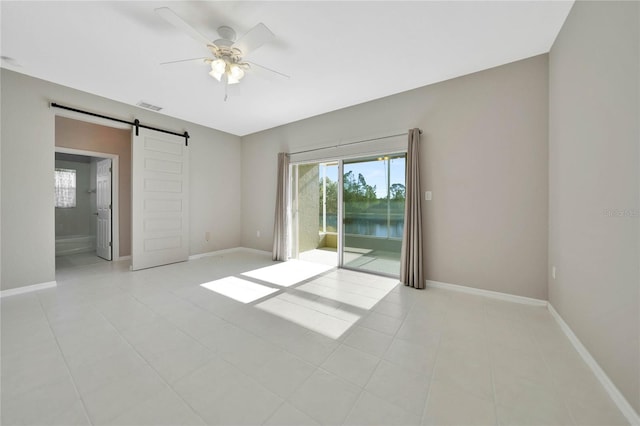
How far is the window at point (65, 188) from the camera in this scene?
235 inches

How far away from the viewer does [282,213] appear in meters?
4.94

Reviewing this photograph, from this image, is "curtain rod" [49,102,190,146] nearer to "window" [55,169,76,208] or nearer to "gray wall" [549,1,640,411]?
"window" [55,169,76,208]

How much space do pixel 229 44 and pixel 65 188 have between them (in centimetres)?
698

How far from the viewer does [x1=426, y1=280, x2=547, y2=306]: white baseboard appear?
8.90 feet

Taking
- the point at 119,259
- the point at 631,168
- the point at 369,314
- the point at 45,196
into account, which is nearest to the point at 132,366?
the point at 369,314

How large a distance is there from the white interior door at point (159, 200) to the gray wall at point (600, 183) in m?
5.67

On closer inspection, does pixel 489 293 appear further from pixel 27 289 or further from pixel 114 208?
pixel 114 208

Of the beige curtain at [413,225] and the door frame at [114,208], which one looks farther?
the door frame at [114,208]

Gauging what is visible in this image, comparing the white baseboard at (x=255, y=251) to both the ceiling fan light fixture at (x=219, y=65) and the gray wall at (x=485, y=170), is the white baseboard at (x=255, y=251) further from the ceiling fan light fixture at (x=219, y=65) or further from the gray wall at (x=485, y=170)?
the ceiling fan light fixture at (x=219, y=65)

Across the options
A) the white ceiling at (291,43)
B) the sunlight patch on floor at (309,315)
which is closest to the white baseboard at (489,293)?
the sunlight patch on floor at (309,315)

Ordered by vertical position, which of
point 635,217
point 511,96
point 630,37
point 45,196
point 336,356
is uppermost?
point 511,96

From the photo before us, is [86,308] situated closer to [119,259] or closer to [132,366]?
[132,366]

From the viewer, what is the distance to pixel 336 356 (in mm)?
1827

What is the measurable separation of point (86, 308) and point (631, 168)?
188 inches
